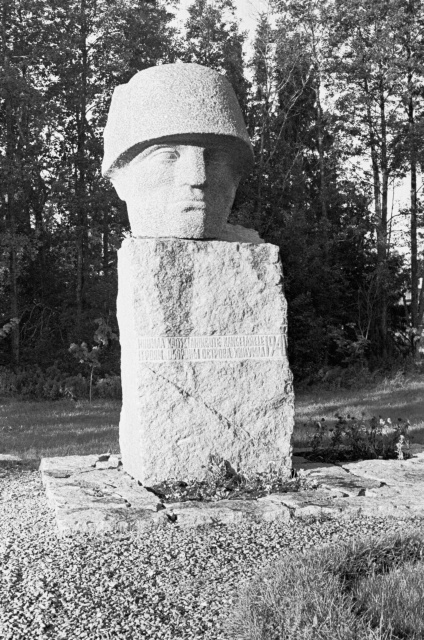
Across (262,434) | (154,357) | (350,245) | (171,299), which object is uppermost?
(350,245)

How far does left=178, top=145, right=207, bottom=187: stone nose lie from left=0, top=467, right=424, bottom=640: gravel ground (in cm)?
249

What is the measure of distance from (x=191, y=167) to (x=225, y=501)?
2.37m

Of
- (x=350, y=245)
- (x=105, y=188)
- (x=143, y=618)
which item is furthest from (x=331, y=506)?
(x=350, y=245)

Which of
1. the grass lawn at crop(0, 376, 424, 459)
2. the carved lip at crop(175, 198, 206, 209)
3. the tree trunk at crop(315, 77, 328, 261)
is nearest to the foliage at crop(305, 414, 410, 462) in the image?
the grass lawn at crop(0, 376, 424, 459)

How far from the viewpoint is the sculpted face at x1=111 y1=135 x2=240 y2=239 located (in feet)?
17.5

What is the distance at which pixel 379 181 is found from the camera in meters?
19.9

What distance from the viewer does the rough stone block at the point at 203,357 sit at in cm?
504

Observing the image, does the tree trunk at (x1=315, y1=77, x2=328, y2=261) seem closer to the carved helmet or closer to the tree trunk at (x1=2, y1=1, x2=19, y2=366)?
the tree trunk at (x1=2, y1=1, x2=19, y2=366)

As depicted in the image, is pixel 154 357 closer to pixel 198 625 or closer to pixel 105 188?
pixel 198 625

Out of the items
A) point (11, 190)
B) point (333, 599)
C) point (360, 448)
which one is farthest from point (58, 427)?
point (11, 190)

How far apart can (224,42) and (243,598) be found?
18.9 metres

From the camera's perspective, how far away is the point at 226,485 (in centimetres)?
492

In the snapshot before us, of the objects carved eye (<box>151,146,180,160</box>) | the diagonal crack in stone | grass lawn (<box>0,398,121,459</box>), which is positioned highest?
carved eye (<box>151,146,180,160</box>)

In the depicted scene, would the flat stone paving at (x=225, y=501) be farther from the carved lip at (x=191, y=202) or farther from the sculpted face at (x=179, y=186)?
the carved lip at (x=191, y=202)
